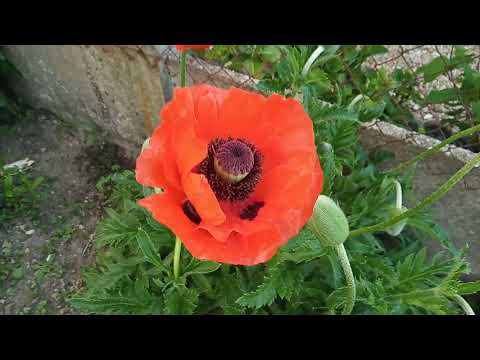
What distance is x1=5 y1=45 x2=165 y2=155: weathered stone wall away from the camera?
6.56 ft

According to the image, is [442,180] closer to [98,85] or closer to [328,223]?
[328,223]

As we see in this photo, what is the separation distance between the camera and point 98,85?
2.21 m

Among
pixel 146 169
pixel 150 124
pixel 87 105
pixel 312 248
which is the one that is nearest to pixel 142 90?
pixel 150 124

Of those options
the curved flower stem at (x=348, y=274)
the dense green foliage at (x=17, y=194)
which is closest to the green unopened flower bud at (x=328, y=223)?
the curved flower stem at (x=348, y=274)

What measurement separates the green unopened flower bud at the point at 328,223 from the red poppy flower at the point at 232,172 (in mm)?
68

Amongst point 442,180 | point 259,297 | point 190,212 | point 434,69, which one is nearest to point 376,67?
point 434,69

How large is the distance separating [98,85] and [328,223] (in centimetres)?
167

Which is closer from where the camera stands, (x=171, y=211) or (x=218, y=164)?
(x=171, y=211)

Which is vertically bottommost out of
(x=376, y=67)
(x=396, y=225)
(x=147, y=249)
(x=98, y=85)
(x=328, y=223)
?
(x=98, y=85)

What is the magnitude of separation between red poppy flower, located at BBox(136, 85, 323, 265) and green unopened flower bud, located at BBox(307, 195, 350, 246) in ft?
0.22

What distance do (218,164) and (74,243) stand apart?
4.98 feet

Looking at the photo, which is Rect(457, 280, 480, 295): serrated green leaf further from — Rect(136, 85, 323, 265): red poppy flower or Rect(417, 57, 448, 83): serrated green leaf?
Rect(417, 57, 448, 83): serrated green leaf

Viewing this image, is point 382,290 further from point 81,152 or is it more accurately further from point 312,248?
point 81,152

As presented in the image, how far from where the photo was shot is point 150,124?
2.16 m
